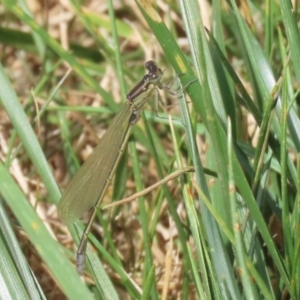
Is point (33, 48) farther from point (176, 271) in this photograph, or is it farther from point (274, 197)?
point (274, 197)

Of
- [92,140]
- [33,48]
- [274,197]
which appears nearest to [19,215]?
[274,197]

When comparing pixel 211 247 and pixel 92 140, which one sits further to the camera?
pixel 92 140

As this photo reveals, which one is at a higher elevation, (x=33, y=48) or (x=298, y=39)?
(x=33, y=48)

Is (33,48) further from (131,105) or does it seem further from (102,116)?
(131,105)

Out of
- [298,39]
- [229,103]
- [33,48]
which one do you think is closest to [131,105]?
[229,103]

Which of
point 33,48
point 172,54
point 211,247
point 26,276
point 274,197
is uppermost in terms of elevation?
point 33,48

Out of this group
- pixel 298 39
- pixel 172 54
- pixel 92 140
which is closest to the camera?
pixel 172 54

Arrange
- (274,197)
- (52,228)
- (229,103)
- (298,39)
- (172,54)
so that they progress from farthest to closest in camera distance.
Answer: (52,228) → (274,197) → (229,103) → (298,39) → (172,54)
